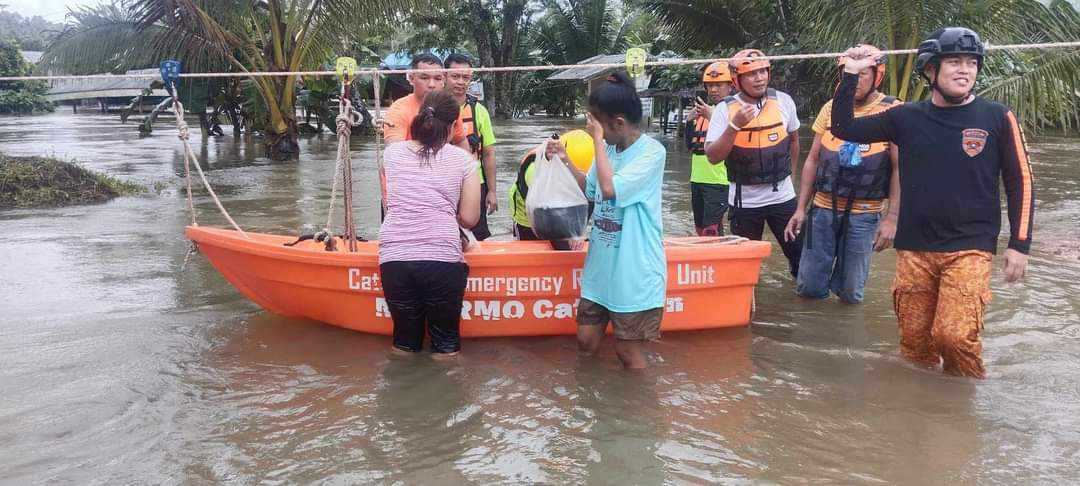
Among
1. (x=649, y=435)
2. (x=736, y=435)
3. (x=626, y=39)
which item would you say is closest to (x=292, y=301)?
(x=649, y=435)

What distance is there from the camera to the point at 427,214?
4.24 metres

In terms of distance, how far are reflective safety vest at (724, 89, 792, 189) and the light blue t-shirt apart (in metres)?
1.46

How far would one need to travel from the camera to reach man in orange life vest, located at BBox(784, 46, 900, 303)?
196 inches

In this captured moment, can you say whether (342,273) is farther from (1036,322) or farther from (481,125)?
(1036,322)

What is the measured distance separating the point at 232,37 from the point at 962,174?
44.7 feet

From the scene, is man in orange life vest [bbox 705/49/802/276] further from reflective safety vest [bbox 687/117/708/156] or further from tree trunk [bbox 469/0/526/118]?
tree trunk [bbox 469/0/526/118]

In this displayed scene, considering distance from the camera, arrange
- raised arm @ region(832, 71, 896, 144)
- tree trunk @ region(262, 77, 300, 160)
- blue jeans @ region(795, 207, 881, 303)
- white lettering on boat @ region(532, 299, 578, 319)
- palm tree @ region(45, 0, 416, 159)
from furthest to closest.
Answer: tree trunk @ region(262, 77, 300, 160) < palm tree @ region(45, 0, 416, 159) < blue jeans @ region(795, 207, 881, 303) < white lettering on boat @ region(532, 299, 578, 319) < raised arm @ region(832, 71, 896, 144)

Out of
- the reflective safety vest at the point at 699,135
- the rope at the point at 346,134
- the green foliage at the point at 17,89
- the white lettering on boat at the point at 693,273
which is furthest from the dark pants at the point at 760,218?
the green foliage at the point at 17,89

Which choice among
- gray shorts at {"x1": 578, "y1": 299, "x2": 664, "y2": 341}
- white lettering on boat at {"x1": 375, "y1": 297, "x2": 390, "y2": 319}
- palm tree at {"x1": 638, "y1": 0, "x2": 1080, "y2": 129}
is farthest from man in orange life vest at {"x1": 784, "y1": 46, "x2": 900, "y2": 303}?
palm tree at {"x1": 638, "y1": 0, "x2": 1080, "y2": 129}

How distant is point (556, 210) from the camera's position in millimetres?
4395

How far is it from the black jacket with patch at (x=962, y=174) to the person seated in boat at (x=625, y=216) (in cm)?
103

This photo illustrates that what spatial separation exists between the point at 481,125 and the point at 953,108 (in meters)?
2.85

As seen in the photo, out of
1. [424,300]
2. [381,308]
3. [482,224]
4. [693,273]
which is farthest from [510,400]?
[482,224]

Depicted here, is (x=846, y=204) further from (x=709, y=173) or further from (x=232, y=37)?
(x=232, y=37)
